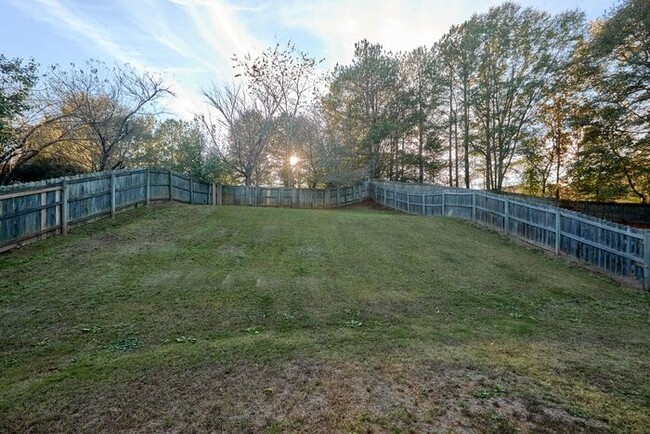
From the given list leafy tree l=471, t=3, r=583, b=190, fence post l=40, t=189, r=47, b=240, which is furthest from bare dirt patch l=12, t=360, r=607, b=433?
leafy tree l=471, t=3, r=583, b=190

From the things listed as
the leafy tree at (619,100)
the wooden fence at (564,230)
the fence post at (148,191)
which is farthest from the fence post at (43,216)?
the leafy tree at (619,100)

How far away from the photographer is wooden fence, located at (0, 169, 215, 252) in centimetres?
643

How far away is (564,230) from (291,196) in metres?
16.1

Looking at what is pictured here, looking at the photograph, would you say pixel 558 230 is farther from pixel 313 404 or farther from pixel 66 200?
pixel 66 200

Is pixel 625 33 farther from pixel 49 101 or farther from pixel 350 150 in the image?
pixel 49 101

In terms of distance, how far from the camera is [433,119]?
26.5 metres

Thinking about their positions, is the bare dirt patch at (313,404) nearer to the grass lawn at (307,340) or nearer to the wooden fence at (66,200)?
the grass lawn at (307,340)

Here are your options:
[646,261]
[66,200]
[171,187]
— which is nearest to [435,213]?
[646,261]

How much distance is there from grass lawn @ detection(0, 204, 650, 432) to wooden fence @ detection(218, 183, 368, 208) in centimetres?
1190

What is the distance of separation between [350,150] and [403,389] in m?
23.1

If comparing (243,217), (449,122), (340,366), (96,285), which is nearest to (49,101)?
(243,217)

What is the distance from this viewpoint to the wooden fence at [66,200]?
643 cm

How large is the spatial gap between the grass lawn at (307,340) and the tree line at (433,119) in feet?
35.2

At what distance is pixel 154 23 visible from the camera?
442 inches
